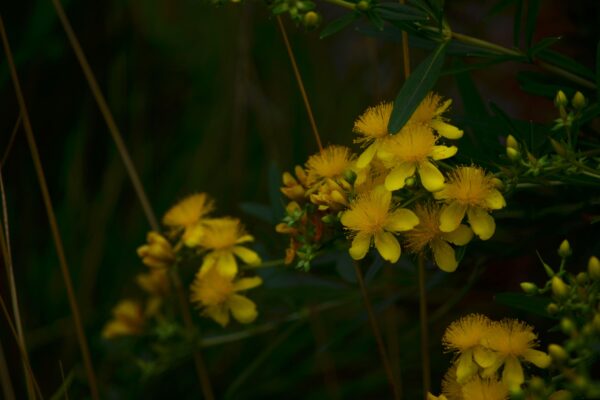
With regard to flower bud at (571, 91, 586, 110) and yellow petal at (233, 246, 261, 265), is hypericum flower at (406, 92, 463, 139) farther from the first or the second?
yellow petal at (233, 246, 261, 265)

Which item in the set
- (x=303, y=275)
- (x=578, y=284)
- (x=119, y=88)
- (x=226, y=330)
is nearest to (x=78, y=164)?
(x=119, y=88)

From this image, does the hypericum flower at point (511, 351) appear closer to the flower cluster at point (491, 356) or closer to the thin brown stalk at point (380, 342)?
the flower cluster at point (491, 356)

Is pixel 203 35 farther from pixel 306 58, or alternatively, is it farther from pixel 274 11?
pixel 274 11

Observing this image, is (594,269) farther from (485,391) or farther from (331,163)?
(331,163)

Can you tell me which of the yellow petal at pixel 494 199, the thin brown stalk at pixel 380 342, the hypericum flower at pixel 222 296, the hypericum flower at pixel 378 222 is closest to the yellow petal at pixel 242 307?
the hypericum flower at pixel 222 296

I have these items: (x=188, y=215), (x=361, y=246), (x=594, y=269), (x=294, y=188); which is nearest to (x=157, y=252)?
(x=188, y=215)

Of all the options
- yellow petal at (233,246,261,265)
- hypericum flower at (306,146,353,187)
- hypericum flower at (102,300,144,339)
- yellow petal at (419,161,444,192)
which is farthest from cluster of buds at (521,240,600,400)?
hypericum flower at (102,300,144,339)
